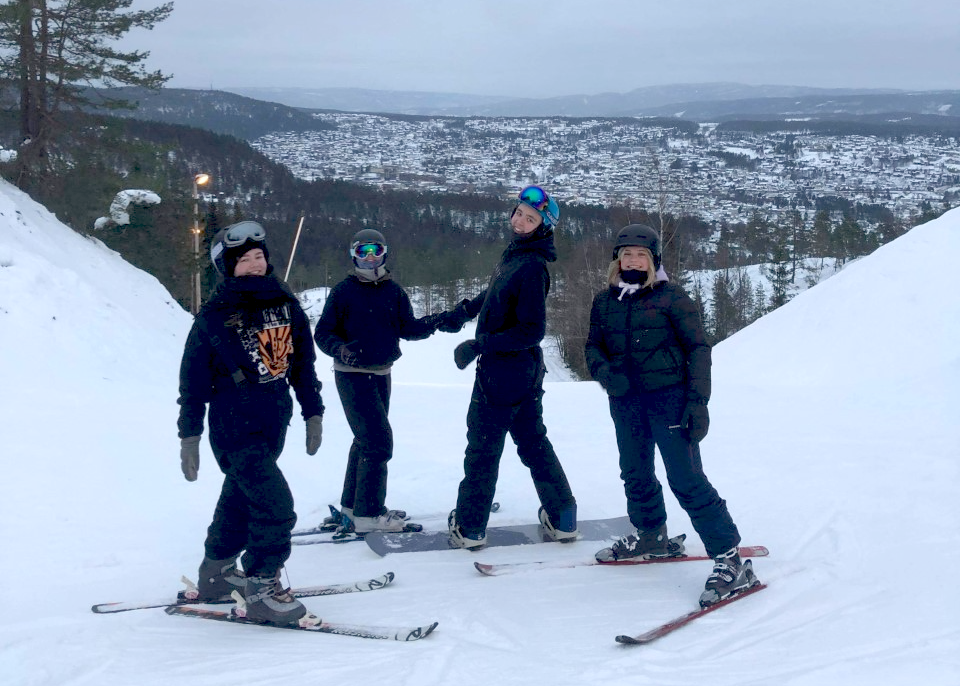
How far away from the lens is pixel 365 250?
13.2 feet

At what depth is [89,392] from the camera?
749 centimetres

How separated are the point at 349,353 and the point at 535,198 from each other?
1.24m

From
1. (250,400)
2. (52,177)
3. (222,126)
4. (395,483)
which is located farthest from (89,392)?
(222,126)

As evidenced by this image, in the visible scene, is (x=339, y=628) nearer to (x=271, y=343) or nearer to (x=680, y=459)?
(x=271, y=343)

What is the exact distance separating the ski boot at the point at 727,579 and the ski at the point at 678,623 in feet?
0.05

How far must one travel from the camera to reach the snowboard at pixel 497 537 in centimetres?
415

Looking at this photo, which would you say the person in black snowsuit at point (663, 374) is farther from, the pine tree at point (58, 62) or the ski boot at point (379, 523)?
the pine tree at point (58, 62)

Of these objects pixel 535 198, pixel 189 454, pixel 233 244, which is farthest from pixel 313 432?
pixel 535 198

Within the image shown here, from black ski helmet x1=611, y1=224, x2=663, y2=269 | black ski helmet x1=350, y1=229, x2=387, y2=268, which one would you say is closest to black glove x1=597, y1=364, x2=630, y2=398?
black ski helmet x1=611, y1=224, x2=663, y2=269

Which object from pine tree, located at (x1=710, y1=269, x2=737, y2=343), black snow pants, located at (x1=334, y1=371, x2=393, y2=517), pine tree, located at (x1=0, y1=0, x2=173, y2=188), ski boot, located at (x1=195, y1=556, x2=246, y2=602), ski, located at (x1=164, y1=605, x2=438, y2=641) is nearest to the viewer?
ski, located at (x1=164, y1=605, x2=438, y2=641)

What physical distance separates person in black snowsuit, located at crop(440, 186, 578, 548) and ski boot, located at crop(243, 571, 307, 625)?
1123mm

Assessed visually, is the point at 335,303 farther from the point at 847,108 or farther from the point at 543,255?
the point at 847,108

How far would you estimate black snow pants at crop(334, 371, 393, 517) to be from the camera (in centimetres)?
409

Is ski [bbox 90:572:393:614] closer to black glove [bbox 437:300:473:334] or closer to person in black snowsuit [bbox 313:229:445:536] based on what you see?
person in black snowsuit [bbox 313:229:445:536]
